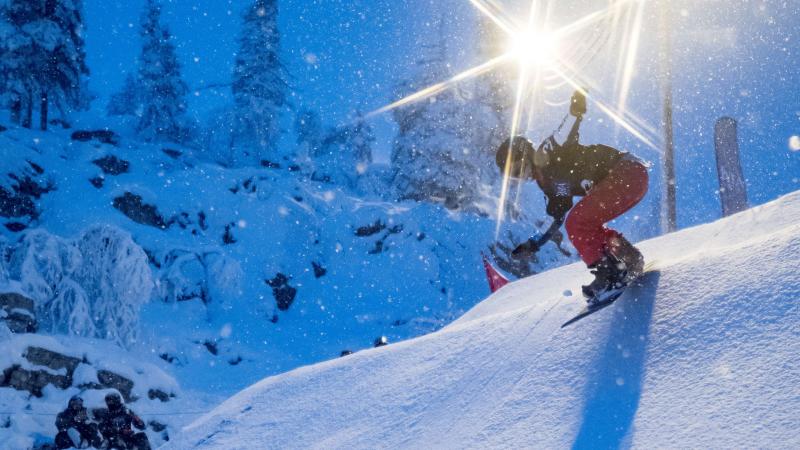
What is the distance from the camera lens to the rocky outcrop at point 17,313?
481 inches

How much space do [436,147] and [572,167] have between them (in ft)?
94.5

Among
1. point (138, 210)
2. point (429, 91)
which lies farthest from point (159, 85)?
point (429, 91)

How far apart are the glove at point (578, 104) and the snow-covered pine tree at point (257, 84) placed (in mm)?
33618

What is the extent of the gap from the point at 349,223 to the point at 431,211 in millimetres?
4656

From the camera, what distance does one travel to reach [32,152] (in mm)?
23859

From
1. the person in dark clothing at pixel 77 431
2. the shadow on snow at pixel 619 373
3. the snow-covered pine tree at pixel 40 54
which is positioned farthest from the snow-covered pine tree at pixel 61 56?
the shadow on snow at pixel 619 373

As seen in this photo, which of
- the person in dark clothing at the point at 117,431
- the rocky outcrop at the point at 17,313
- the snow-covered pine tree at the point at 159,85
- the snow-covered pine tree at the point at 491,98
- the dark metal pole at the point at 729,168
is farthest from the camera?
the snow-covered pine tree at the point at 491,98

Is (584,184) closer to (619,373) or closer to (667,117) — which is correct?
(619,373)

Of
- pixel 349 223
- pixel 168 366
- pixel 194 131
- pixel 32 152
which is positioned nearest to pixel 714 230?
pixel 168 366

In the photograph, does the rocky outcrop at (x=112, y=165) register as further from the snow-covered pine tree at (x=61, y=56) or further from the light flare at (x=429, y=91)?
the light flare at (x=429, y=91)

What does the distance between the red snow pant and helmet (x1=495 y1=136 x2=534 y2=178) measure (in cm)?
48

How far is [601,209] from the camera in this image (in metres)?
3.66

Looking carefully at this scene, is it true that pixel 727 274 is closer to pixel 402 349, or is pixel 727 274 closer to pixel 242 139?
pixel 402 349

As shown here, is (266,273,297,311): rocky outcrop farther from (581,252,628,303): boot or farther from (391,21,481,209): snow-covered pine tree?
(581,252,628,303): boot
